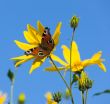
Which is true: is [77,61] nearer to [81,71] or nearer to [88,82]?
[81,71]

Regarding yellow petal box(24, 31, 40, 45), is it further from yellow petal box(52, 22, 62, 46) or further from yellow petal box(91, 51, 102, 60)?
yellow petal box(91, 51, 102, 60)

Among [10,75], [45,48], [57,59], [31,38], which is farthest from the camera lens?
[10,75]

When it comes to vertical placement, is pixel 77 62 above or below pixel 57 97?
above

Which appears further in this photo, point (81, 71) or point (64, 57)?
point (64, 57)

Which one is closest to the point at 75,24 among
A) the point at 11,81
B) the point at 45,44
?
the point at 45,44

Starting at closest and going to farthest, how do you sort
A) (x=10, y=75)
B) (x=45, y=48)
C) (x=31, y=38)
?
(x=45, y=48), (x=31, y=38), (x=10, y=75)

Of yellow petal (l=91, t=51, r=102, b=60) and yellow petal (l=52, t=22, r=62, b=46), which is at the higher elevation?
yellow petal (l=52, t=22, r=62, b=46)

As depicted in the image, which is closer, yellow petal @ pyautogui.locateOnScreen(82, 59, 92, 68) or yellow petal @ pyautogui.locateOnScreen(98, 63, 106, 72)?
yellow petal @ pyautogui.locateOnScreen(98, 63, 106, 72)

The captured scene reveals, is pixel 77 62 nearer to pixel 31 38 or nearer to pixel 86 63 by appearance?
pixel 86 63

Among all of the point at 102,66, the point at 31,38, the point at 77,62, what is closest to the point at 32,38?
the point at 31,38

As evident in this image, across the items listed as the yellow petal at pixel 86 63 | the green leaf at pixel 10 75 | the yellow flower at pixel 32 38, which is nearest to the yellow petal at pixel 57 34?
the yellow flower at pixel 32 38

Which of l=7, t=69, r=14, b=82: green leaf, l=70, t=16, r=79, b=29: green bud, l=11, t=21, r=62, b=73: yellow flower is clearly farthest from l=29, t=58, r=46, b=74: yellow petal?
l=7, t=69, r=14, b=82: green leaf
